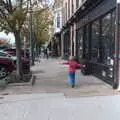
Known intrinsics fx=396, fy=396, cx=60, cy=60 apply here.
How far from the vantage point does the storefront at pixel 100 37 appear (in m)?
15.9

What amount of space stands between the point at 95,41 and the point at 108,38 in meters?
3.55

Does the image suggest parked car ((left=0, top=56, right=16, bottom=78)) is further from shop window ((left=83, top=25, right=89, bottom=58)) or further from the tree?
shop window ((left=83, top=25, right=89, bottom=58))

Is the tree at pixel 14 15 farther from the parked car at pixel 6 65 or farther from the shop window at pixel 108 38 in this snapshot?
the shop window at pixel 108 38

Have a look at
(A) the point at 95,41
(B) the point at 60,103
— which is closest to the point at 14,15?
(A) the point at 95,41

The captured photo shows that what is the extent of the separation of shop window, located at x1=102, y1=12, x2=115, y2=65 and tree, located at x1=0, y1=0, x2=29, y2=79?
12.1 ft

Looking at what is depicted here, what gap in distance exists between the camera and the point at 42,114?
1005 centimetres

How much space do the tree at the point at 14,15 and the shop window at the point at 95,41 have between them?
147 inches

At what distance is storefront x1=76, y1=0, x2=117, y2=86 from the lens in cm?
1591

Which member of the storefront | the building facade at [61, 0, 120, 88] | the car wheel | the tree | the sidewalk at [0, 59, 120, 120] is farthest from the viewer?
the car wheel

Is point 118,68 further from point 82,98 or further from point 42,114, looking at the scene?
point 42,114

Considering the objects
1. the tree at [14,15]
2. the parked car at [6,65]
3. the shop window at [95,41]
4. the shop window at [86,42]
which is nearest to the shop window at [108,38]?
the shop window at [95,41]

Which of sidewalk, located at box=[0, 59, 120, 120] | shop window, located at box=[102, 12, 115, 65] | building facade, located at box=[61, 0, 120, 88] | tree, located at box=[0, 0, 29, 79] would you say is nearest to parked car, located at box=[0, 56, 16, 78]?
tree, located at box=[0, 0, 29, 79]

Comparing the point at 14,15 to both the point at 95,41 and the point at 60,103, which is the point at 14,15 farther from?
the point at 60,103

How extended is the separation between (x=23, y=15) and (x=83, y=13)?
707 centimetres
